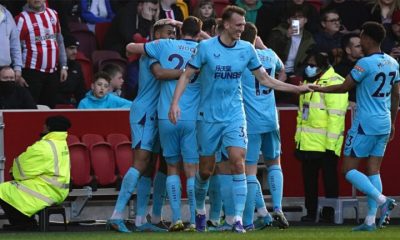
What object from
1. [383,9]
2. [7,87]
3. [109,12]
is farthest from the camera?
[383,9]

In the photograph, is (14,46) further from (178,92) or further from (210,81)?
(178,92)

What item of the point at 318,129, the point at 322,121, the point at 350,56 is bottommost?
the point at 318,129

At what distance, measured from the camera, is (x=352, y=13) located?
947 inches

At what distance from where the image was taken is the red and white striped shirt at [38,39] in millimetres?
21328

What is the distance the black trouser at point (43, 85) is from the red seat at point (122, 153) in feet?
5.59

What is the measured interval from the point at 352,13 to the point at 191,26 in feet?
23.5

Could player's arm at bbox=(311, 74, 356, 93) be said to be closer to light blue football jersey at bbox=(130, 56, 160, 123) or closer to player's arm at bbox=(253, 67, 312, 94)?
player's arm at bbox=(253, 67, 312, 94)

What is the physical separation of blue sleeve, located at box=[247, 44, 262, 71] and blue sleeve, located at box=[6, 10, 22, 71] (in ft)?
16.7

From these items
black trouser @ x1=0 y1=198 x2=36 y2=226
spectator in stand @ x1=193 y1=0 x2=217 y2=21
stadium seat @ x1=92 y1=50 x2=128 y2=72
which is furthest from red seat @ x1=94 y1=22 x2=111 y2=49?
black trouser @ x1=0 y1=198 x2=36 y2=226

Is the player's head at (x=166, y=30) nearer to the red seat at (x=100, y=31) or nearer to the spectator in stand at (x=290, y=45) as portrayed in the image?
the spectator in stand at (x=290, y=45)

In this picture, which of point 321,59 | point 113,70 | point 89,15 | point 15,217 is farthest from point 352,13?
point 15,217

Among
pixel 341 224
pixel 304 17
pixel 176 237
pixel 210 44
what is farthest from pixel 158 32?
pixel 304 17

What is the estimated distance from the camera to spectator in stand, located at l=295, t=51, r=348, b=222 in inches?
802

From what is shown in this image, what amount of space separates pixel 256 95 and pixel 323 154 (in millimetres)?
3107
